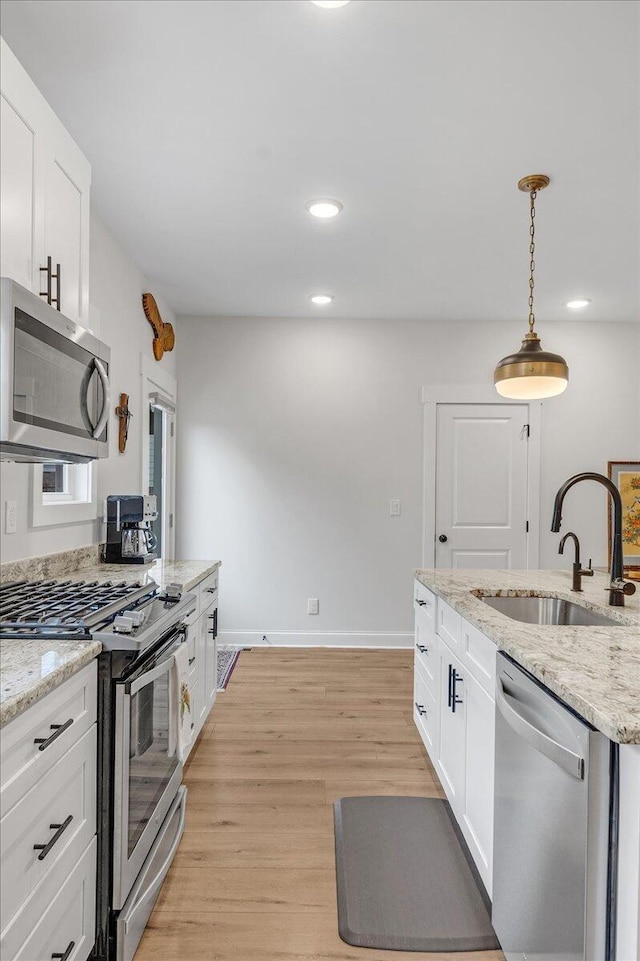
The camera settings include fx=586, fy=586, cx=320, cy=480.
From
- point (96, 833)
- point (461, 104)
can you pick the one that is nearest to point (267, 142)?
point (461, 104)

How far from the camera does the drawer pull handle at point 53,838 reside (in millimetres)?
1158

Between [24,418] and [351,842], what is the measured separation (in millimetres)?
1826

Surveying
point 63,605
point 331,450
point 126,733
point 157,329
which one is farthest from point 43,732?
point 331,450

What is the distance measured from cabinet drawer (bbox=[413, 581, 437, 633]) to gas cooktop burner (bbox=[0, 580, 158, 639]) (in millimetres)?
1185

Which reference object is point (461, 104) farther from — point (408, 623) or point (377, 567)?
point (408, 623)

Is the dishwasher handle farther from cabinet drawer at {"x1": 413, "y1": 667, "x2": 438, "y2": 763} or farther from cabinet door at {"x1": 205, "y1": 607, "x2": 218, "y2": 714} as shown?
cabinet door at {"x1": 205, "y1": 607, "x2": 218, "y2": 714}

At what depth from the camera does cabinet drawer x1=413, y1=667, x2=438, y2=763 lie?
2.51 meters

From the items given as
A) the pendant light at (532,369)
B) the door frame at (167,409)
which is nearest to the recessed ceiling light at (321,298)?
the door frame at (167,409)

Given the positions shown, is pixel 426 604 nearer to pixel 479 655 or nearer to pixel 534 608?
pixel 534 608

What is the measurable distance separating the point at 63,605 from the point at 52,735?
583 millimetres

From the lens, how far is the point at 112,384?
3205 mm

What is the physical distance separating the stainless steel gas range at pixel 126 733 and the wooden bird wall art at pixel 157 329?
239 cm

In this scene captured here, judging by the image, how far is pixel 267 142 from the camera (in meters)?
2.35

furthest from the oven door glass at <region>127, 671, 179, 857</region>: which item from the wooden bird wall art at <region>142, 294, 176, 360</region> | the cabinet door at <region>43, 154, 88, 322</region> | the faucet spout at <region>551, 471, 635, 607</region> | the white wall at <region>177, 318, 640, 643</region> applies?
the white wall at <region>177, 318, 640, 643</region>
